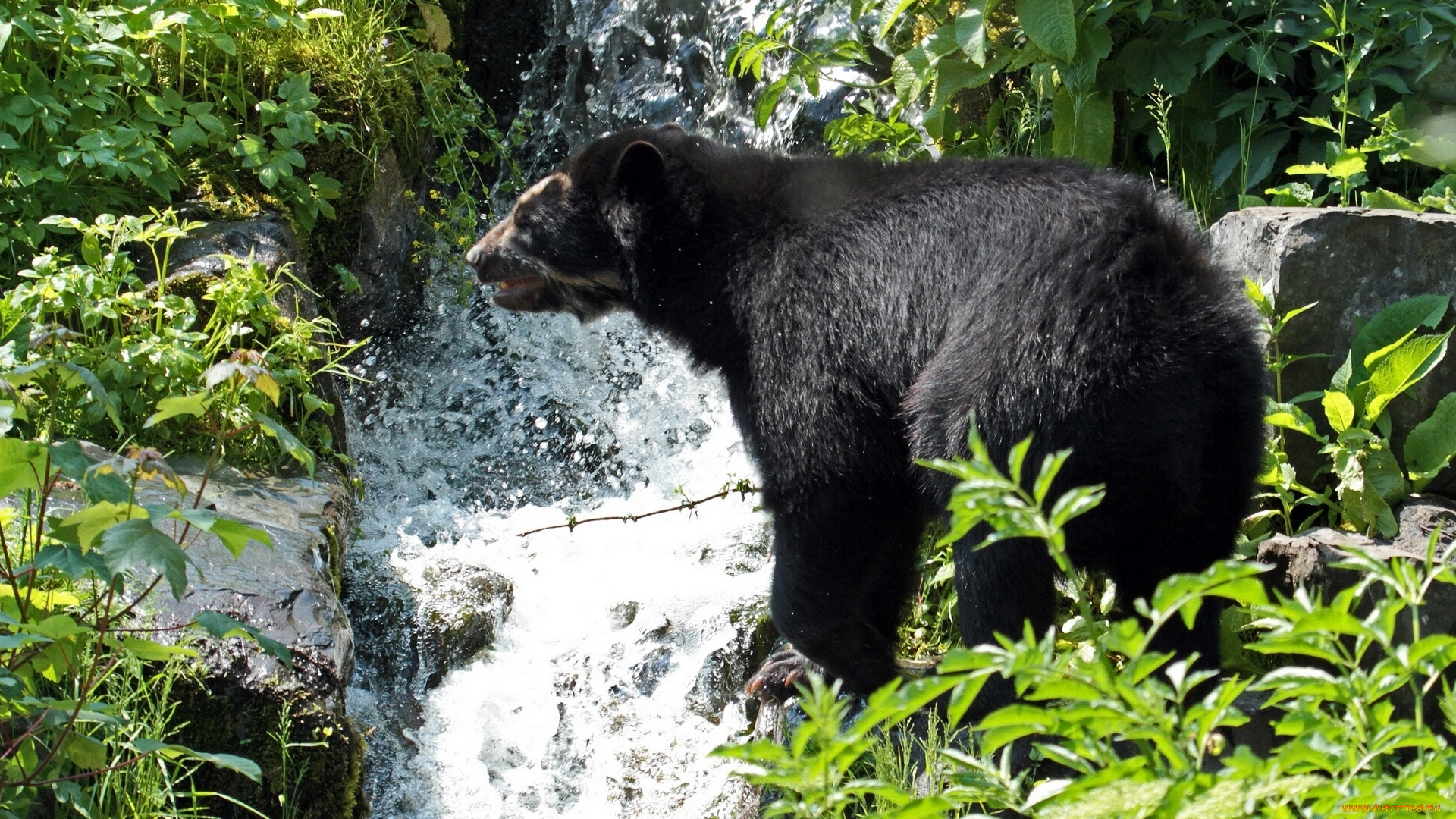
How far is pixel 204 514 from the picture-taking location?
2.08 meters

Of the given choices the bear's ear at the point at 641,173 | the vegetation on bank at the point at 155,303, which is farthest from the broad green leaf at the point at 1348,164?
the vegetation on bank at the point at 155,303

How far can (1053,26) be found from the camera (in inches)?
183

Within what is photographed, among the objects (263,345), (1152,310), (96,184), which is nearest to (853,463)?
(1152,310)

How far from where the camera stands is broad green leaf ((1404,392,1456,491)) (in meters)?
3.70

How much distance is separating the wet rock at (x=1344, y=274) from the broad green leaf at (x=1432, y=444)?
5.5 inches

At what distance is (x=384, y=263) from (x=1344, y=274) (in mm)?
4814

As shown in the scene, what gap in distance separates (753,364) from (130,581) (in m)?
1.80

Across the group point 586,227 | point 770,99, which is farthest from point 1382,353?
point 770,99

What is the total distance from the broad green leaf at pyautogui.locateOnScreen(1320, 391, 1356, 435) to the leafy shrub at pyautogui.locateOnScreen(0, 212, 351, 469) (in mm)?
3353

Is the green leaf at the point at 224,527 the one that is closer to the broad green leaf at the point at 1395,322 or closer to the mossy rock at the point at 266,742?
the mossy rock at the point at 266,742

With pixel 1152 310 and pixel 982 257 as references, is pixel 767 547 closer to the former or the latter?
pixel 982 257

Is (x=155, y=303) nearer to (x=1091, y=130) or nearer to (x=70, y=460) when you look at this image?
(x=70, y=460)

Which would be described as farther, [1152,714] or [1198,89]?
[1198,89]

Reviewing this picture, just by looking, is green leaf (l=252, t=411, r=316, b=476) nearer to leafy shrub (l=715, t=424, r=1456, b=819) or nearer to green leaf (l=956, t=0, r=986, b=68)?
leafy shrub (l=715, t=424, r=1456, b=819)
